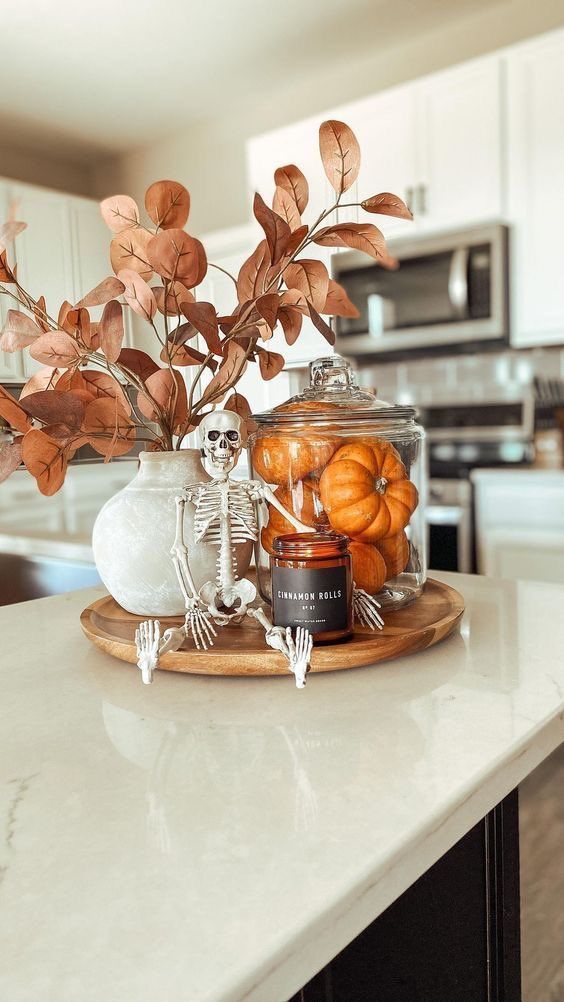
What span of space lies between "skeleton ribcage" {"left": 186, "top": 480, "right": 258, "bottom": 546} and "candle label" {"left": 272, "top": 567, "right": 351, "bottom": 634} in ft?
0.33

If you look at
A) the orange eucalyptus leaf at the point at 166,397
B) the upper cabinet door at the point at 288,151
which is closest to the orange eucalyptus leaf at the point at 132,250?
the orange eucalyptus leaf at the point at 166,397

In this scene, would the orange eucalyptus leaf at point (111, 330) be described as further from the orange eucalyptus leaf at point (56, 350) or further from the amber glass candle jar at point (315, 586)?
the amber glass candle jar at point (315, 586)

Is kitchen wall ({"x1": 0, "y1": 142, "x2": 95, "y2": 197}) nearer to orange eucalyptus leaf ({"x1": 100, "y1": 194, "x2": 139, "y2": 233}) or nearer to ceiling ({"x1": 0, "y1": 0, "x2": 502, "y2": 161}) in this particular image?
ceiling ({"x1": 0, "y1": 0, "x2": 502, "y2": 161})

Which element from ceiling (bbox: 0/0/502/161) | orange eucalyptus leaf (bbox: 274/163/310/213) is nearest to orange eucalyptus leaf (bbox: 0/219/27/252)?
orange eucalyptus leaf (bbox: 274/163/310/213)

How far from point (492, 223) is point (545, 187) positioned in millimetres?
205

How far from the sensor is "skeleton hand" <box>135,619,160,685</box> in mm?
651

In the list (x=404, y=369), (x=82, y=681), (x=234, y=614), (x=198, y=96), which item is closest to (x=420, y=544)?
(x=234, y=614)

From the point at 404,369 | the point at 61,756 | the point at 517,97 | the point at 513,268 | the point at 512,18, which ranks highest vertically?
the point at 512,18

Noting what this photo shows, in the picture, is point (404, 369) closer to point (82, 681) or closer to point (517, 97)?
point (517, 97)

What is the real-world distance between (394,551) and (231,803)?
424 millimetres

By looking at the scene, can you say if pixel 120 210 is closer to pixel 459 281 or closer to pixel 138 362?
pixel 138 362

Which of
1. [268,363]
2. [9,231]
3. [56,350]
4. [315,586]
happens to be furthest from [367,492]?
[9,231]

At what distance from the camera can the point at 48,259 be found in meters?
1.16

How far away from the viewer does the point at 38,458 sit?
30.3 inches
